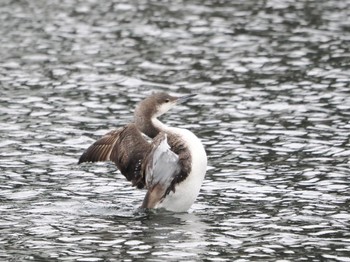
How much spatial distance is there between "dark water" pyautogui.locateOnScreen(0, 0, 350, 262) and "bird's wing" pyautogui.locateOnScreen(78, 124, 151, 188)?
55 centimetres

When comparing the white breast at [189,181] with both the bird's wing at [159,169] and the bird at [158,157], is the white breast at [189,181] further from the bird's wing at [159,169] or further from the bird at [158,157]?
the bird's wing at [159,169]

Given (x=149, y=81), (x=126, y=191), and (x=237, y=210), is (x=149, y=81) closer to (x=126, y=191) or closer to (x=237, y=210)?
(x=126, y=191)

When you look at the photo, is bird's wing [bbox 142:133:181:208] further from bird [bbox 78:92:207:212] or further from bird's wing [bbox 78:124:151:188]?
bird's wing [bbox 78:124:151:188]

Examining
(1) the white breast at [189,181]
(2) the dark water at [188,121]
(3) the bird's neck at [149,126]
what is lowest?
(2) the dark water at [188,121]

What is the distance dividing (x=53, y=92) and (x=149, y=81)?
2121 millimetres

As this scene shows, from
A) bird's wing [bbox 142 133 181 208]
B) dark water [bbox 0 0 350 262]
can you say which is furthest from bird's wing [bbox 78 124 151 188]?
dark water [bbox 0 0 350 262]

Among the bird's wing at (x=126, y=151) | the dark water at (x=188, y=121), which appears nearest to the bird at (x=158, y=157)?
the bird's wing at (x=126, y=151)

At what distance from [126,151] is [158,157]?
0.63 m

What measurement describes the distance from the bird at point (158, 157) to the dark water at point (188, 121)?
1.00ft

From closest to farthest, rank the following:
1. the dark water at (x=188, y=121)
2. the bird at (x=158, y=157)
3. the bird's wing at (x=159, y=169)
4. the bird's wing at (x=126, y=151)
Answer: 1. the dark water at (x=188, y=121)
2. the bird's wing at (x=159, y=169)
3. the bird at (x=158, y=157)
4. the bird's wing at (x=126, y=151)

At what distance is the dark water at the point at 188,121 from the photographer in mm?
12242

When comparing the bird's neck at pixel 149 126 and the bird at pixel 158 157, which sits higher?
the bird's neck at pixel 149 126

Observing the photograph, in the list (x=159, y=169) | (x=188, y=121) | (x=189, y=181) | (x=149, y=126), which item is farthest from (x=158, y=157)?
(x=188, y=121)

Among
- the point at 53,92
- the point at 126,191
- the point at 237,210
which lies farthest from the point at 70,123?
the point at 237,210
